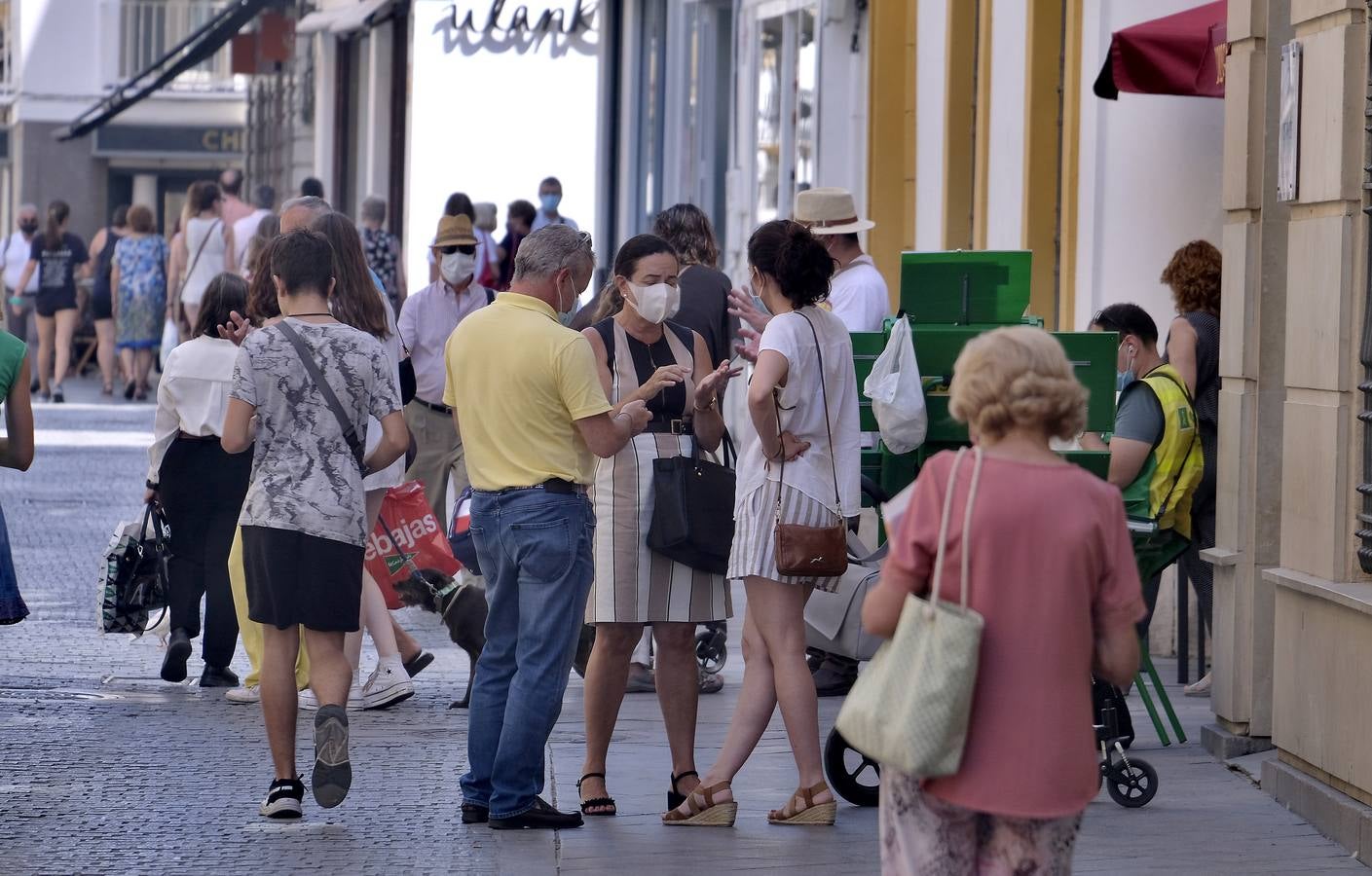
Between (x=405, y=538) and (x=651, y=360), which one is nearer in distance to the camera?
(x=651, y=360)

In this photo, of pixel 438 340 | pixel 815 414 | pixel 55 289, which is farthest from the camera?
pixel 55 289

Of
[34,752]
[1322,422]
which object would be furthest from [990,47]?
[34,752]

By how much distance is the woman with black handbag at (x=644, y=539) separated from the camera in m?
6.81

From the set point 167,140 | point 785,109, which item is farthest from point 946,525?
point 167,140

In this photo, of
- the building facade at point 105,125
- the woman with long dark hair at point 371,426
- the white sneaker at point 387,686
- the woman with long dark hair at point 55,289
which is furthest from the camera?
the building facade at point 105,125

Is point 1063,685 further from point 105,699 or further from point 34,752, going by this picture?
point 105,699

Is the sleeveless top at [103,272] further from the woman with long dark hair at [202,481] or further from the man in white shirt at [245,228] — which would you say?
the woman with long dark hair at [202,481]

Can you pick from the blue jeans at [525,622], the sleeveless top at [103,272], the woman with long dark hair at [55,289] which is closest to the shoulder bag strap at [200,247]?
the woman with long dark hair at [55,289]

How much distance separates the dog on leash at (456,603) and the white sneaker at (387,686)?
20cm

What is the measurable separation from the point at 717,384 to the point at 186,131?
37957 millimetres

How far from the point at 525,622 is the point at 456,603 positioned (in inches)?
87.4

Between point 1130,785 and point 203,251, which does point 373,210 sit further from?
point 1130,785

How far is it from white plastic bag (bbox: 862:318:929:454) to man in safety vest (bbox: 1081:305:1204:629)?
112cm

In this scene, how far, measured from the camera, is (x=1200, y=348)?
29.6 ft
